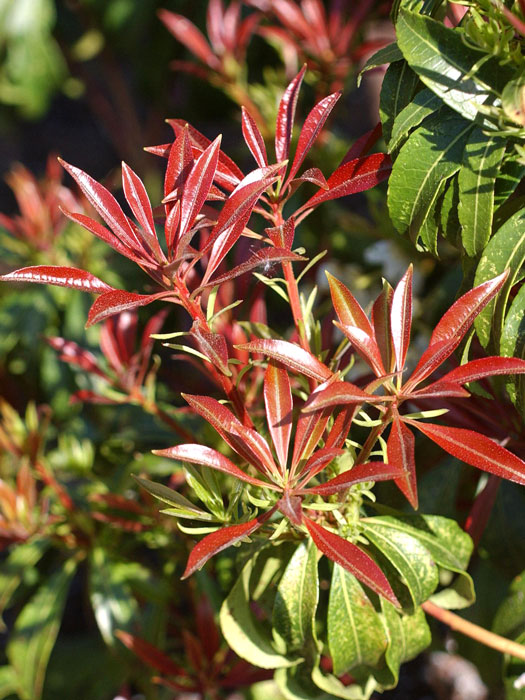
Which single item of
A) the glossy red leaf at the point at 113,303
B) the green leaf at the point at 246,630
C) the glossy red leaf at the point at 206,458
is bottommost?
the green leaf at the point at 246,630

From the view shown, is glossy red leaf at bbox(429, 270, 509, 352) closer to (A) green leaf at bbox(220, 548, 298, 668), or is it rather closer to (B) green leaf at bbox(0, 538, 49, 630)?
(A) green leaf at bbox(220, 548, 298, 668)

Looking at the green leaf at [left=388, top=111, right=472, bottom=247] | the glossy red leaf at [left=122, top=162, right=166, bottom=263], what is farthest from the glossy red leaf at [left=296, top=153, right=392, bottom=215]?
the glossy red leaf at [left=122, top=162, right=166, bottom=263]

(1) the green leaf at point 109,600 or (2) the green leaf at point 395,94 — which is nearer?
(2) the green leaf at point 395,94

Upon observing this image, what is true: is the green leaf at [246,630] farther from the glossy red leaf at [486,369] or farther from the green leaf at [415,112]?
the green leaf at [415,112]

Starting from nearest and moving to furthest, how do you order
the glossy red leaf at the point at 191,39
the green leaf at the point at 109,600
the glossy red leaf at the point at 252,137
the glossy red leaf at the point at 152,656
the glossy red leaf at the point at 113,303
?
the glossy red leaf at the point at 113,303
the glossy red leaf at the point at 252,137
the glossy red leaf at the point at 152,656
the green leaf at the point at 109,600
the glossy red leaf at the point at 191,39

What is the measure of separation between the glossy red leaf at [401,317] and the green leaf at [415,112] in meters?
0.10

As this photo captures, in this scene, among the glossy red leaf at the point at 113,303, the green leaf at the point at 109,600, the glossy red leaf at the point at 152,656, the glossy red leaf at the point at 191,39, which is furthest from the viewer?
the glossy red leaf at the point at 191,39

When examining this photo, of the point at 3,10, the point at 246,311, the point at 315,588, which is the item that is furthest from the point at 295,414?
the point at 3,10

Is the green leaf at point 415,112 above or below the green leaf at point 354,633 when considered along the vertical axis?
above

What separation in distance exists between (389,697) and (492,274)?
785 mm

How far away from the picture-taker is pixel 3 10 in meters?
1.89

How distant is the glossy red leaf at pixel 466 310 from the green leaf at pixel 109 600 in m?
0.62

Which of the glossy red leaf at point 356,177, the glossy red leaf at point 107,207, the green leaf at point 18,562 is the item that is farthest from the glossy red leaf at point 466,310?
the green leaf at point 18,562

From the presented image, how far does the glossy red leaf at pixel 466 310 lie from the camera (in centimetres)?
49
